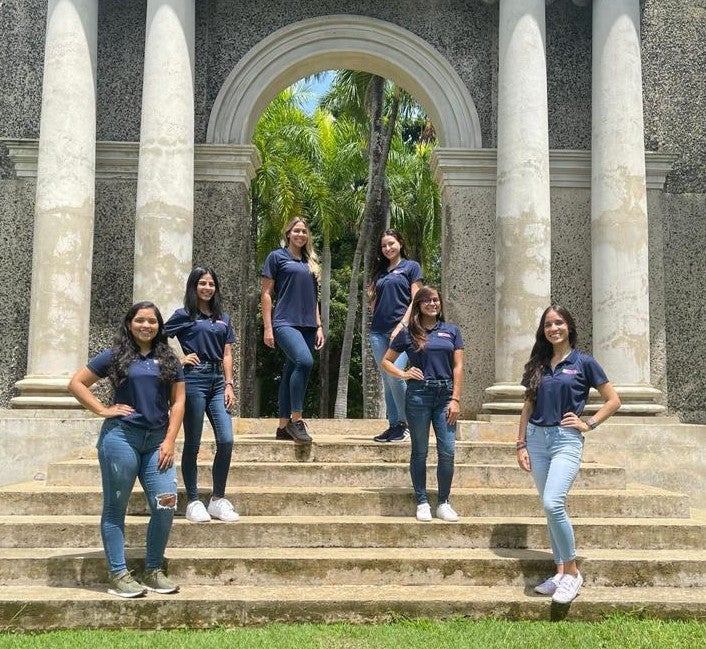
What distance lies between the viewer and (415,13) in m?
11.8

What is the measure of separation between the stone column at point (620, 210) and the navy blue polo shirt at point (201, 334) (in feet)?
18.2

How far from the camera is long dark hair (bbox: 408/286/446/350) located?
21.6 feet

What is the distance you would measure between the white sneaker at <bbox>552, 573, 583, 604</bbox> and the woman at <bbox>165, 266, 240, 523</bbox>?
236 centimetres

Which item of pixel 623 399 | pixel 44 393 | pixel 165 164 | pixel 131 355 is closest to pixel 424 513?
pixel 131 355

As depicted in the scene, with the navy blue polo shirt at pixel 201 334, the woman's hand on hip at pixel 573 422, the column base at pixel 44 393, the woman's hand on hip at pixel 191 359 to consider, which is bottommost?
the woman's hand on hip at pixel 573 422

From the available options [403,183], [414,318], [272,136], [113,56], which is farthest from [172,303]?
[403,183]

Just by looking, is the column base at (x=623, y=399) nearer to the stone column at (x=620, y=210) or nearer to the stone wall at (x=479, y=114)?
the stone column at (x=620, y=210)

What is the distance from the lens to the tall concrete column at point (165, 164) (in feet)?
33.4

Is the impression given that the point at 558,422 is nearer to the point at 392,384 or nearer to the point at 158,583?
the point at 392,384

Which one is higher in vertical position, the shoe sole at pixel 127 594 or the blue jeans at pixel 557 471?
the blue jeans at pixel 557 471

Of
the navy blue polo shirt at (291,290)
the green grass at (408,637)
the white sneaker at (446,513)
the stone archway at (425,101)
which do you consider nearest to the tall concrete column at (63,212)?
the stone archway at (425,101)

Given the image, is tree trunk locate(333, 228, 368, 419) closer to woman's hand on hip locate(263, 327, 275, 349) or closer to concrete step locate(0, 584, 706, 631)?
woman's hand on hip locate(263, 327, 275, 349)

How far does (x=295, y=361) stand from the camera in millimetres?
7312

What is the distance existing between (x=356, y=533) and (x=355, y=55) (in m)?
7.49
